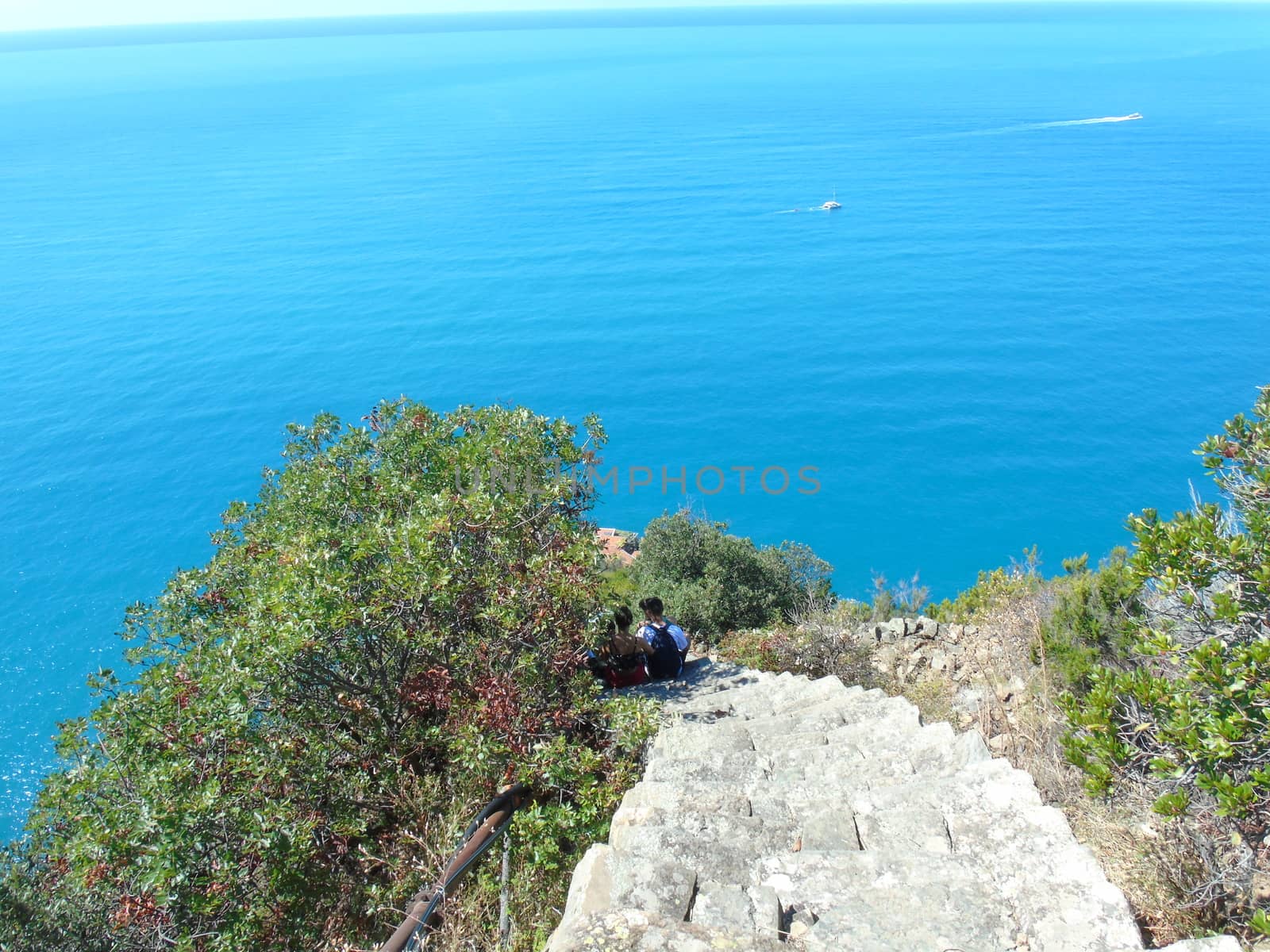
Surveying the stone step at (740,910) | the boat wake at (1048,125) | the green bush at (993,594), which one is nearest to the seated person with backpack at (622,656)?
the stone step at (740,910)

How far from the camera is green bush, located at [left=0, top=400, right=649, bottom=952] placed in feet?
17.4

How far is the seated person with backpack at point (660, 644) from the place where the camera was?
8719mm

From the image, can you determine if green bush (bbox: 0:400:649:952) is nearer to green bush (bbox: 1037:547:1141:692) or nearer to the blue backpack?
the blue backpack

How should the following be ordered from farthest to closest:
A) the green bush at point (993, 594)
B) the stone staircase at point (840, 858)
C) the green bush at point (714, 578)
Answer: the green bush at point (714, 578) → the green bush at point (993, 594) → the stone staircase at point (840, 858)

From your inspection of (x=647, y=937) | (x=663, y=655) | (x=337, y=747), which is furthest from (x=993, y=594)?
(x=647, y=937)

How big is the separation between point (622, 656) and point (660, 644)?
1.40 ft

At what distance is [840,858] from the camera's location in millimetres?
4723

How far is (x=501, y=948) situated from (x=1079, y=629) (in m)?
7.25

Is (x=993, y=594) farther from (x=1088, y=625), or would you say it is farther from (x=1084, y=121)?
(x=1084, y=121)

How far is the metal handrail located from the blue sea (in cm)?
1741

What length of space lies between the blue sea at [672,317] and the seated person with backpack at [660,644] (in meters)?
16.4

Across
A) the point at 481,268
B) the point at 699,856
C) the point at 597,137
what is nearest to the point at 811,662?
the point at 699,856

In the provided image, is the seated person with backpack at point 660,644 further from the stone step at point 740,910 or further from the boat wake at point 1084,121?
the boat wake at point 1084,121


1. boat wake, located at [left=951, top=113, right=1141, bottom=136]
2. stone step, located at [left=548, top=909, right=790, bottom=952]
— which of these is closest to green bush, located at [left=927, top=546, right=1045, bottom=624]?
stone step, located at [left=548, top=909, right=790, bottom=952]
